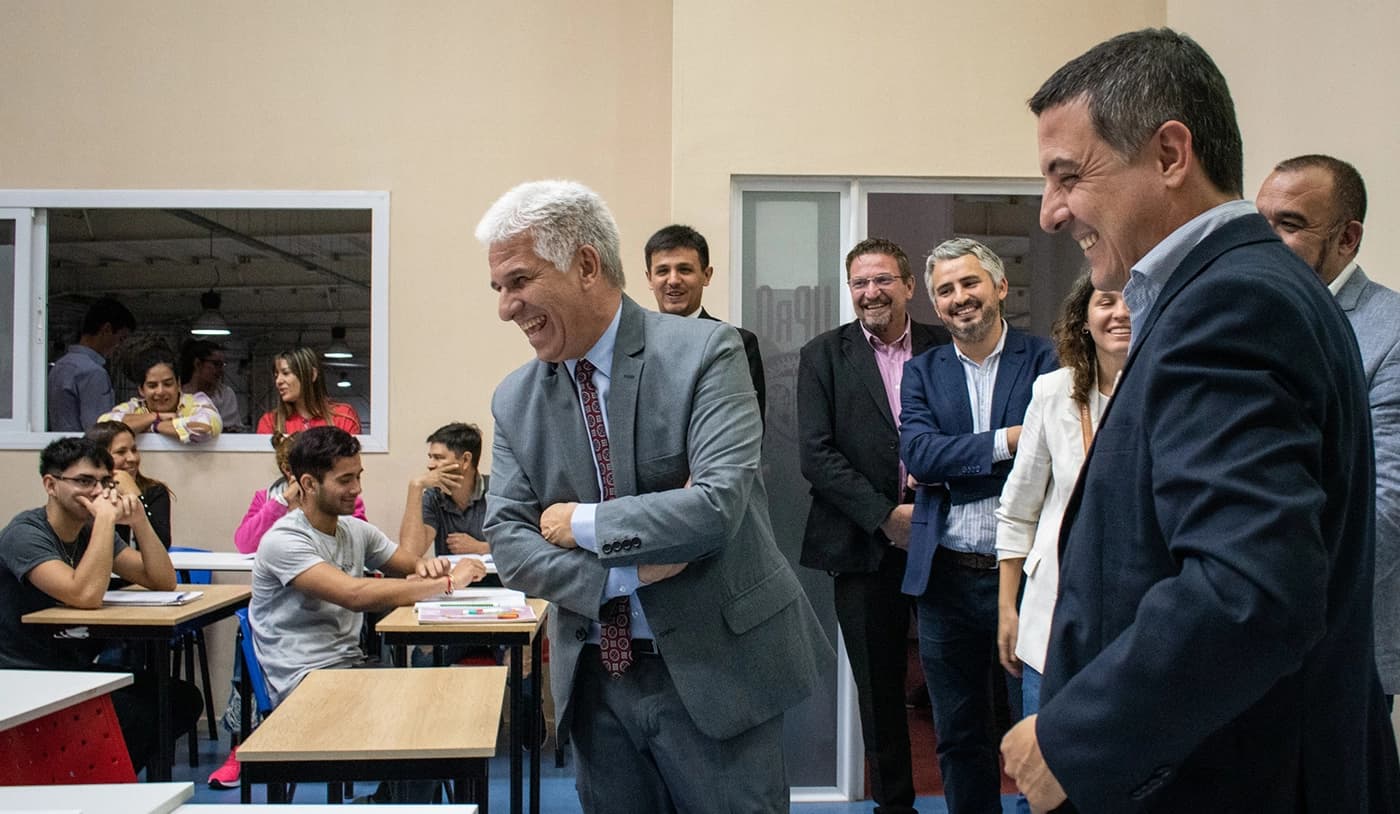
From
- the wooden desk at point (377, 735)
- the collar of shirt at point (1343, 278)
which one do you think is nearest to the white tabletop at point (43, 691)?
the wooden desk at point (377, 735)

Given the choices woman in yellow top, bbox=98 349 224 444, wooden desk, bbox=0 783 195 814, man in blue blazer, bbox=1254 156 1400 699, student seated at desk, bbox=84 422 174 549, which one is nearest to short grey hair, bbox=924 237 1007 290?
man in blue blazer, bbox=1254 156 1400 699

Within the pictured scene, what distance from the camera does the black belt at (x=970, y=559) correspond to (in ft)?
10.1

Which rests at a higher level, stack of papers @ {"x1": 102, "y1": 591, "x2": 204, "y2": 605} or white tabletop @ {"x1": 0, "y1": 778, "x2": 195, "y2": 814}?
white tabletop @ {"x1": 0, "y1": 778, "x2": 195, "y2": 814}

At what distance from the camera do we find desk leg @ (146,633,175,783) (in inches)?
144

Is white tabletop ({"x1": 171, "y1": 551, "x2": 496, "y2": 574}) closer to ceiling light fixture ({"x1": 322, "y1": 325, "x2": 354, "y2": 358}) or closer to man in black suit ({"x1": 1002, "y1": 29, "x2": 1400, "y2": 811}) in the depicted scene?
ceiling light fixture ({"x1": 322, "y1": 325, "x2": 354, "y2": 358})

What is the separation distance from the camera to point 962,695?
3127 mm

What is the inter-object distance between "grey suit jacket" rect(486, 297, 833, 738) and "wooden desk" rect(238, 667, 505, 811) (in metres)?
0.39

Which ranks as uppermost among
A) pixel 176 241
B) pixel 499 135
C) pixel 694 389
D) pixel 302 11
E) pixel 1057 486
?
pixel 302 11

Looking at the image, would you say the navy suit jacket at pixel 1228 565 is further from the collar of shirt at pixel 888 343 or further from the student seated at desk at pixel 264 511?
the student seated at desk at pixel 264 511

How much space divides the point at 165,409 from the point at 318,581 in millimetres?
2566

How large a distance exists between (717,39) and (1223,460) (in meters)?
3.75

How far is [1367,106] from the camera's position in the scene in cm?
326

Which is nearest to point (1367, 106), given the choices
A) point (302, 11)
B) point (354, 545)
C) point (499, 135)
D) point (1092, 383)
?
point (1092, 383)

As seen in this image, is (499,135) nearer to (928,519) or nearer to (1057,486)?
(928,519)
